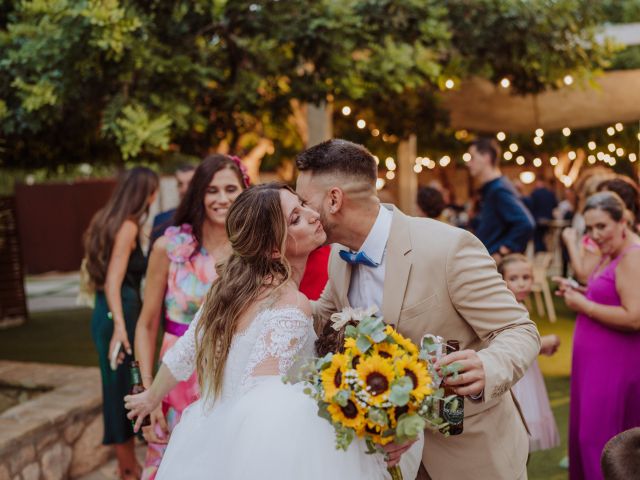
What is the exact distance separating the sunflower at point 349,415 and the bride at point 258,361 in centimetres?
33

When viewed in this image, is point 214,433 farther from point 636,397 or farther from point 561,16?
point 561,16

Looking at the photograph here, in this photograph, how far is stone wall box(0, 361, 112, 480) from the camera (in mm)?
3945

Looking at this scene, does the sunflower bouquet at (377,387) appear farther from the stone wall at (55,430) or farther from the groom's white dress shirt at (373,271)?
the stone wall at (55,430)

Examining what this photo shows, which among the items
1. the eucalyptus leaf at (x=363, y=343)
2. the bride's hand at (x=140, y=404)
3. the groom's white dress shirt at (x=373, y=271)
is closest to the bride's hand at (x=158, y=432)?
the bride's hand at (x=140, y=404)

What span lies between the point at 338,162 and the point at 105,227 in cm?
249

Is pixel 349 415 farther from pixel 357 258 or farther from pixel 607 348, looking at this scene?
pixel 607 348

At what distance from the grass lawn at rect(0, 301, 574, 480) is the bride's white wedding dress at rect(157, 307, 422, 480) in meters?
2.81

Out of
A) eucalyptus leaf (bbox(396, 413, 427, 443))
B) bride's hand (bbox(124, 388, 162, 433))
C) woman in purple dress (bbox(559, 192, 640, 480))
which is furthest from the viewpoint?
woman in purple dress (bbox(559, 192, 640, 480))

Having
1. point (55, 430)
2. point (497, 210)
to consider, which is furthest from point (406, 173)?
point (55, 430)

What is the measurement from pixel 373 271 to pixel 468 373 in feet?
1.80

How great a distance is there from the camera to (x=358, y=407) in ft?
5.54

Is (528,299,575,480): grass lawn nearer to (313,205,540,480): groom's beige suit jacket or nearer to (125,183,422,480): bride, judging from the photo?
(313,205,540,480): groom's beige suit jacket

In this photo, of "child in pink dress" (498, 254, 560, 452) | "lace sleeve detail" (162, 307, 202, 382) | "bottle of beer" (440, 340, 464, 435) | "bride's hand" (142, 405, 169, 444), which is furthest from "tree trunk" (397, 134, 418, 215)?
"bottle of beer" (440, 340, 464, 435)

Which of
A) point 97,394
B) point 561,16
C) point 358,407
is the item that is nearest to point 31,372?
point 97,394
